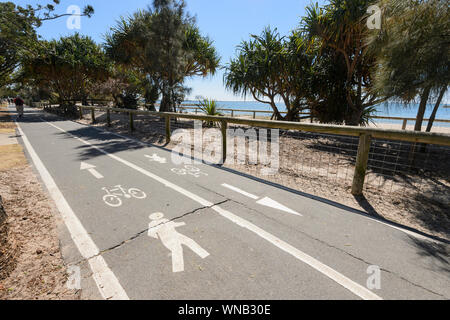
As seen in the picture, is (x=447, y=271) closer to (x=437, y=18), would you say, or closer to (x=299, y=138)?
(x=437, y=18)

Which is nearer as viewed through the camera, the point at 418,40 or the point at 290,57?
the point at 418,40

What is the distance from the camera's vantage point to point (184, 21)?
1242 cm

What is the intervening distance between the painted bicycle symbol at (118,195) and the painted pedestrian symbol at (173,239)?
2.55 ft

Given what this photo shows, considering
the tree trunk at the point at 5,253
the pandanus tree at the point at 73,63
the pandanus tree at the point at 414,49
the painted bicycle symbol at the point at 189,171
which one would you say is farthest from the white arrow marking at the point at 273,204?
the pandanus tree at the point at 73,63

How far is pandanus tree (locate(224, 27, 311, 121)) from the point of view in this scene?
11538mm

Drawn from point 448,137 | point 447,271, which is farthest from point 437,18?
point 447,271

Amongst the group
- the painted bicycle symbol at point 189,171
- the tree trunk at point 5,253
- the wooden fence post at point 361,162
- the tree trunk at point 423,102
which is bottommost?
the tree trunk at point 5,253

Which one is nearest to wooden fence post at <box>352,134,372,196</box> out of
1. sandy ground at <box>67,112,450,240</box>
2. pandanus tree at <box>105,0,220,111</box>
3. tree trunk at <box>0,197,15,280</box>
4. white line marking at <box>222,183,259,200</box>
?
sandy ground at <box>67,112,450,240</box>

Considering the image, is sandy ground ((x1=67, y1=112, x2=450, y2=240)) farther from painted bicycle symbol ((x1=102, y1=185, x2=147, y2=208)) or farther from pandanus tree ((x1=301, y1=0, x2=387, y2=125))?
pandanus tree ((x1=301, y1=0, x2=387, y2=125))

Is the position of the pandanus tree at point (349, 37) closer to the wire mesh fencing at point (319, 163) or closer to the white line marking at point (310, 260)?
the wire mesh fencing at point (319, 163)

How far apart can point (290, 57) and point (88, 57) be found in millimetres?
22306

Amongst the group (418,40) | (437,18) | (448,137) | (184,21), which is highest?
(184,21)

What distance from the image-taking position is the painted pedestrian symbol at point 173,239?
7.48 ft

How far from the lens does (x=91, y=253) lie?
2357mm
